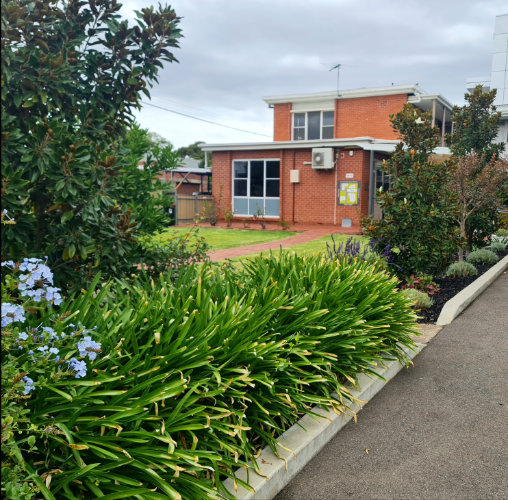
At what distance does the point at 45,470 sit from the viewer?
246 cm

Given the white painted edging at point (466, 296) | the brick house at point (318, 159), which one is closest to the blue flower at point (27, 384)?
the white painted edging at point (466, 296)

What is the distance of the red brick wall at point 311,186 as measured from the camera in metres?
22.6

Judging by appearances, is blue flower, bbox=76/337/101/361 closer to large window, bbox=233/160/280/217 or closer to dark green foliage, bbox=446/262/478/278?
dark green foliage, bbox=446/262/478/278

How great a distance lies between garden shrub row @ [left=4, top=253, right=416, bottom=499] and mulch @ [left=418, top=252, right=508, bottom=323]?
279 cm

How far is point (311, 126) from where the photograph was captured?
29.8 metres

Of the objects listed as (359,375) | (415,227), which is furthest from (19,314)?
(415,227)

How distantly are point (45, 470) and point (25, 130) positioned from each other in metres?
2.55

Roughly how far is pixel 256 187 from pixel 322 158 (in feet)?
13.0

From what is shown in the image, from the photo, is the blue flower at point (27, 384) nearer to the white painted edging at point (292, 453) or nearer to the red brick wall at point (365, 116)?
the white painted edging at point (292, 453)

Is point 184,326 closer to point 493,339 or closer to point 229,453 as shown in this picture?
point 229,453

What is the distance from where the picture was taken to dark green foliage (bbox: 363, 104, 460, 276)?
8.56 m

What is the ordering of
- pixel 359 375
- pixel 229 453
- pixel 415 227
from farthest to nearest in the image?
pixel 415 227 → pixel 359 375 → pixel 229 453

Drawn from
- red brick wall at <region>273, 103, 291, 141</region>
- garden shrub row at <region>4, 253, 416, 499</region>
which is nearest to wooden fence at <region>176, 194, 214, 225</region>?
red brick wall at <region>273, 103, 291, 141</region>

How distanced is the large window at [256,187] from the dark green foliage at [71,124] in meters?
19.8
